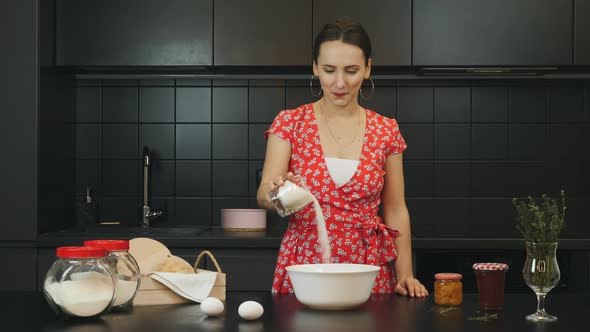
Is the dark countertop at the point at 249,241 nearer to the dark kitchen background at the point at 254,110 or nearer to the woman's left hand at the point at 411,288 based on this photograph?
the dark kitchen background at the point at 254,110

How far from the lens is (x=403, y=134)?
3.71 m

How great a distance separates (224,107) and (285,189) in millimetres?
1876

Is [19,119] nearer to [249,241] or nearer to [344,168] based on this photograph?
[249,241]

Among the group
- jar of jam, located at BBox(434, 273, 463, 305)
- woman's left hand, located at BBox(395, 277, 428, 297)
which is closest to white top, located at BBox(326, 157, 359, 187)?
woman's left hand, located at BBox(395, 277, 428, 297)

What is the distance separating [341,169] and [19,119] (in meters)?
1.54

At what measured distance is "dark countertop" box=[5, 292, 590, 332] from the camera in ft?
5.06

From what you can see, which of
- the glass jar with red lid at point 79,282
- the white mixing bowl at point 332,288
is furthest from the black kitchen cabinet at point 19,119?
the white mixing bowl at point 332,288

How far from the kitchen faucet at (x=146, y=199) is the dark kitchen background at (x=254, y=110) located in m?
0.10

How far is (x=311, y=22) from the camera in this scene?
11.1 ft

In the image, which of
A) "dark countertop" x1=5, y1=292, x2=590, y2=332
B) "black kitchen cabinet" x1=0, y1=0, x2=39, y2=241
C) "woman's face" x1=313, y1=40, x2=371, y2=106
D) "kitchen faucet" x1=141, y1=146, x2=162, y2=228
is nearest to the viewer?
"dark countertop" x1=5, y1=292, x2=590, y2=332

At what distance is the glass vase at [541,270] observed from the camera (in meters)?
1.64

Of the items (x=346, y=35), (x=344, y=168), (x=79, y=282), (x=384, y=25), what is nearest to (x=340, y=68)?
(x=346, y=35)

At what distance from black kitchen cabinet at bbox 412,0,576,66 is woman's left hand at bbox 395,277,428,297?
5.21 ft

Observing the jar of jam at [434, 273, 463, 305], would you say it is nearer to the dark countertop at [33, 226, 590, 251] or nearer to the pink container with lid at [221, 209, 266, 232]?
the dark countertop at [33, 226, 590, 251]
